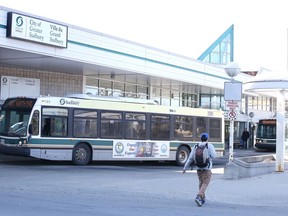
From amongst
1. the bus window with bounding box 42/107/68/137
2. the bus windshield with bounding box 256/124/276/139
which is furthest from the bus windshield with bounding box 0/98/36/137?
the bus windshield with bounding box 256/124/276/139

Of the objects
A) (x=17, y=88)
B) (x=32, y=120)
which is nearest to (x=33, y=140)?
(x=32, y=120)

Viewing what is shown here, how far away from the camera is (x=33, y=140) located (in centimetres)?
1952

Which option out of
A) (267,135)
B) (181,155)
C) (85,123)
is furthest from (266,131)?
(85,123)

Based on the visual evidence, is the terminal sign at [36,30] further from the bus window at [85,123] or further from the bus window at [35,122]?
the bus window at [85,123]

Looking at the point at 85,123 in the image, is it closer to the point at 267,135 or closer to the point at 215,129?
the point at 215,129

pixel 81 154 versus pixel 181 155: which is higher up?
pixel 81 154

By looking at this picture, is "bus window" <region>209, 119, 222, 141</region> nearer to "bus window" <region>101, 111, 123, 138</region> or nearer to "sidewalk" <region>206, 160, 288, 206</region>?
"bus window" <region>101, 111, 123, 138</region>

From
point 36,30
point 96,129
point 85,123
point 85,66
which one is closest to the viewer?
point 85,123

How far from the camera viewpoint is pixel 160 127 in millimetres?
23594

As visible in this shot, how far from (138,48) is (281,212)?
18.9 m

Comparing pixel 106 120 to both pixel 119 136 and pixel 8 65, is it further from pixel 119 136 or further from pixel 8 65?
pixel 8 65

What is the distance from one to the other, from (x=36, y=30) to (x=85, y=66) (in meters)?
5.16

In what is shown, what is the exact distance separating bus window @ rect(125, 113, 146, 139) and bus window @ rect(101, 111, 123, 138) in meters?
0.38

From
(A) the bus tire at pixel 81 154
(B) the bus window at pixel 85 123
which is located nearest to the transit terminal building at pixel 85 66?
(B) the bus window at pixel 85 123
